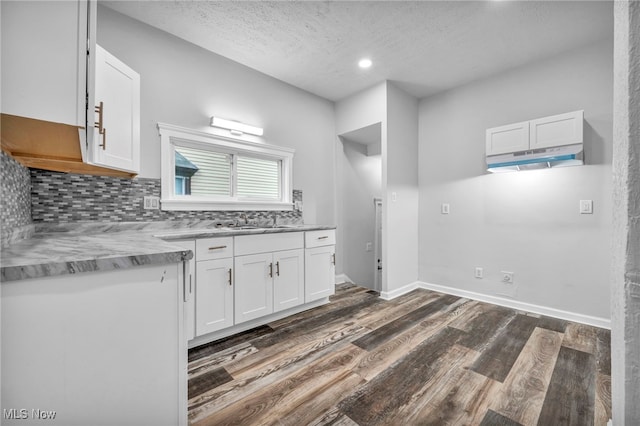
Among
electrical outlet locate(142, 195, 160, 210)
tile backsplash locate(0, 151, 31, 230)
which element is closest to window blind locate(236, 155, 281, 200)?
electrical outlet locate(142, 195, 160, 210)

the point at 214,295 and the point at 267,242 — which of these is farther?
the point at 267,242

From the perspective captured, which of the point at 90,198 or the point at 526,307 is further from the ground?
the point at 90,198

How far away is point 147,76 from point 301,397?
9.17 ft

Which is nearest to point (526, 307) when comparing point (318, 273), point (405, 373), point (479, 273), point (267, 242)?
point (479, 273)

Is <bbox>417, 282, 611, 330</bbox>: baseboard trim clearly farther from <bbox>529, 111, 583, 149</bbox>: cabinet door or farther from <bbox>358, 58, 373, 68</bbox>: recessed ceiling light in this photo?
<bbox>358, 58, 373, 68</bbox>: recessed ceiling light

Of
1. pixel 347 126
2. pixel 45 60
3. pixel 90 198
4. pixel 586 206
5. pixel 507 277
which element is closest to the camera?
pixel 45 60

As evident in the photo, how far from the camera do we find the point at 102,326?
2.83ft

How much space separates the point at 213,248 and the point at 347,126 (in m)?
2.56

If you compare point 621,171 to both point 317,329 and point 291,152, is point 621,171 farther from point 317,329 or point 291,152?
point 291,152

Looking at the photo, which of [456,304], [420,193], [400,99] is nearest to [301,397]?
[456,304]

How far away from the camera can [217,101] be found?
2771 mm

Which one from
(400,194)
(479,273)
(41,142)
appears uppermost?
(41,142)

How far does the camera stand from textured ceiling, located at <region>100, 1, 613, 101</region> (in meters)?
2.12

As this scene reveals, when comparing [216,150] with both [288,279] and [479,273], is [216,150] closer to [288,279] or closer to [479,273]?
[288,279]
